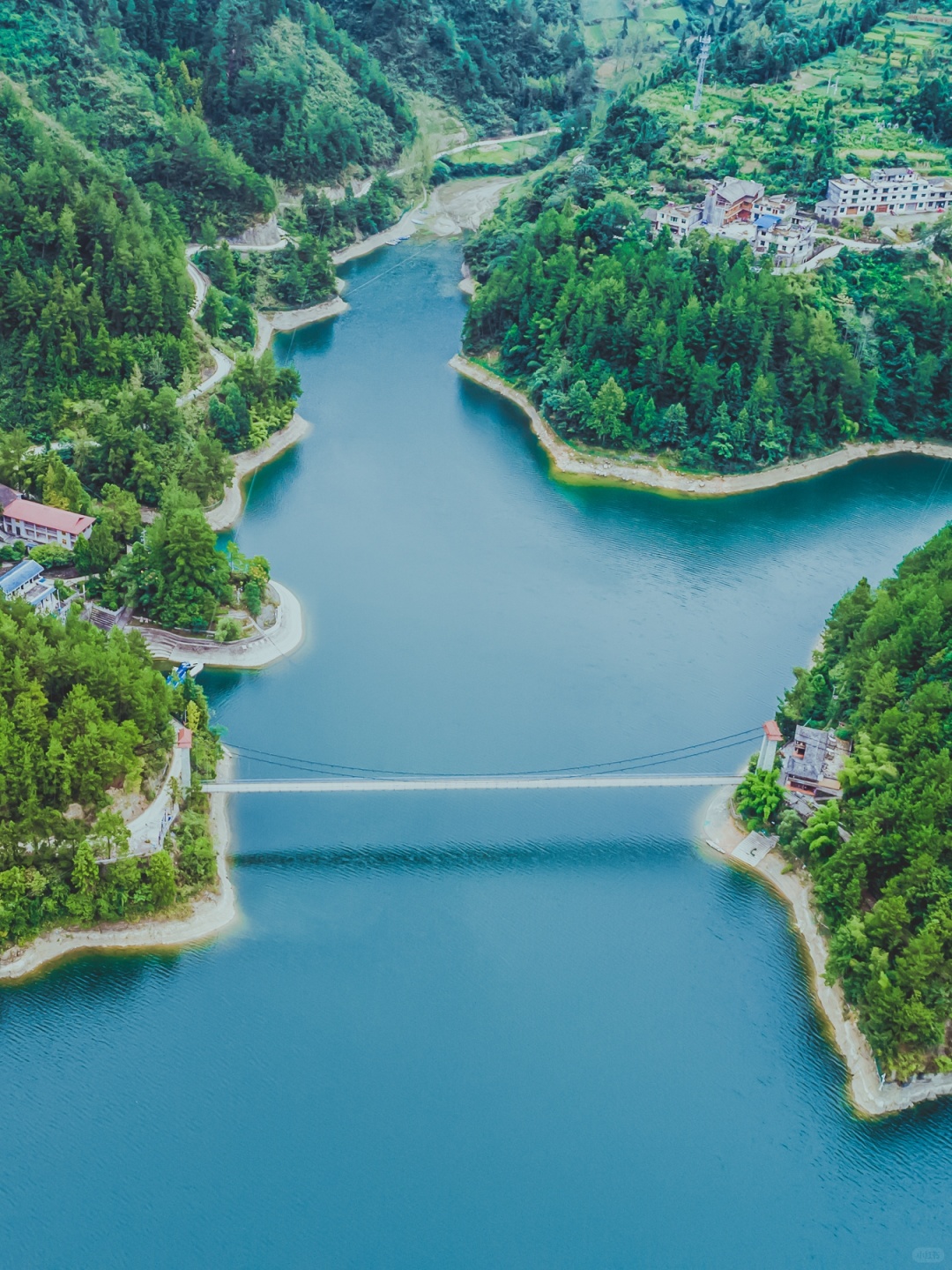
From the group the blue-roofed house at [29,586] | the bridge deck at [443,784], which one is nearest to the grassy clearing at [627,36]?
the blue-roofed house at [29,586]

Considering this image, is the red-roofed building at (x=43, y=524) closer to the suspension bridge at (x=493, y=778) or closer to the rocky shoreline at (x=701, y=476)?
the suspension bridge at (x=493, y=778)

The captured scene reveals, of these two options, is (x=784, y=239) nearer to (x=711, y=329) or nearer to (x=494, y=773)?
(x=711, y=329)

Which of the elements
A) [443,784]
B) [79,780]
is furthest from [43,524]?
[443,784]

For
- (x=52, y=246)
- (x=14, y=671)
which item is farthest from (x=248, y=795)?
(x=52, y=246)

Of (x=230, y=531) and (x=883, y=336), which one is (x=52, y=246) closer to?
(x=230, y=531)

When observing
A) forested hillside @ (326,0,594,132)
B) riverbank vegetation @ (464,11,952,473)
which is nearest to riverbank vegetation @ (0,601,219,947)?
riverbank vegetation @ (464,11,952,473)

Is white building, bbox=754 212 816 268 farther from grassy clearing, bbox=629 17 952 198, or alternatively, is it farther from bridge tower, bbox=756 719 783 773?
bridge tower, bbox=756 719 783 773
